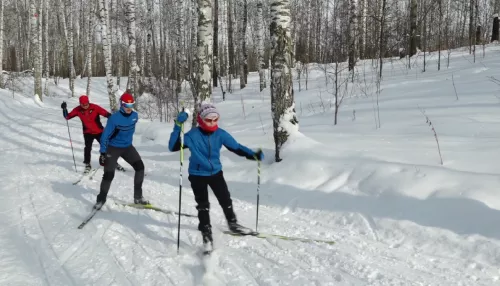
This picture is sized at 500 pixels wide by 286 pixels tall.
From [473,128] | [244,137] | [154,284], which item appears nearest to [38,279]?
[154,284]

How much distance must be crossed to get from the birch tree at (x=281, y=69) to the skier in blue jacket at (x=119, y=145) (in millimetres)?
2591

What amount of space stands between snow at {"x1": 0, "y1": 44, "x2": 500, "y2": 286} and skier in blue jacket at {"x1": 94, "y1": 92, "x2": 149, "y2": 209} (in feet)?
1.12

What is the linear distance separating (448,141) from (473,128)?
814 millimetres

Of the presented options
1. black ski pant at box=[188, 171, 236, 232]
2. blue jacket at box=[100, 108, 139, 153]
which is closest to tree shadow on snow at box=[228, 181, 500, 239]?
black ski pant at box=[188, 171, 236, 232]

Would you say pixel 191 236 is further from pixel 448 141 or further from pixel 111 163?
pixel 448 141

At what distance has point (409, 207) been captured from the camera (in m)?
4.96

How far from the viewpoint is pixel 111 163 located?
6078 millimetres

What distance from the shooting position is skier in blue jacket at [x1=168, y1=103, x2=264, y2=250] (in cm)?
435

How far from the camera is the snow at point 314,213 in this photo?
391 cm

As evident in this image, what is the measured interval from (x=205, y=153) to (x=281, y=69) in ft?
10.4

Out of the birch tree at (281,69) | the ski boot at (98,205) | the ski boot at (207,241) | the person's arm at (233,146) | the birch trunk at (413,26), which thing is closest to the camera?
the ski boot at (207,241)

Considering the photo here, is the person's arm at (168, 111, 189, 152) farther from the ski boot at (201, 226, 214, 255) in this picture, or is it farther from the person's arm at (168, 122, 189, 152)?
the ski boot at (201, 226, 214, 255)

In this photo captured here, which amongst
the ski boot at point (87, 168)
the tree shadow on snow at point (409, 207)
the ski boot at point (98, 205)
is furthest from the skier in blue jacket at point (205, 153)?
the ski boot at point (87, 168)

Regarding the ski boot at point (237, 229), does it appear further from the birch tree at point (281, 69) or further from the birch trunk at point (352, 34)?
the birch trunk at point (352, 34)
